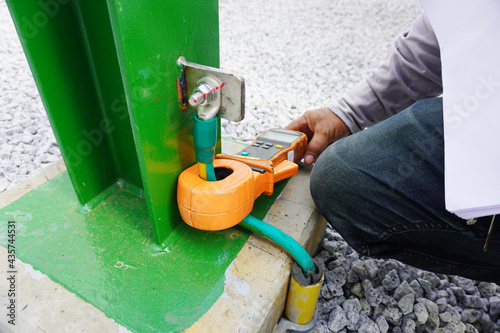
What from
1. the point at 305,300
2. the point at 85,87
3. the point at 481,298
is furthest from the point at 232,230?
the point at 481,298

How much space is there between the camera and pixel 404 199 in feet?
2.76

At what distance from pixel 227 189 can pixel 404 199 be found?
443 mm

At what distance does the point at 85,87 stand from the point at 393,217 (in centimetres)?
93

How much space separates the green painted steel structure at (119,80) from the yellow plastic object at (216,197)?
0.21 ft

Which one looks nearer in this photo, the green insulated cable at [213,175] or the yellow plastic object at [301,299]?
the green insulated cable at [213,175]

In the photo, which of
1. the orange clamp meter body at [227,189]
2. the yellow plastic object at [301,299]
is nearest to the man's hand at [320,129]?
the orange clamp meter body at [227,189]

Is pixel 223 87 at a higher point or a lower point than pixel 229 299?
higher

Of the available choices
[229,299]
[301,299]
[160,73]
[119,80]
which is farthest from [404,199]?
[119,80]

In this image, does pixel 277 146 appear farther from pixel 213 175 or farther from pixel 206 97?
pixel 206 97

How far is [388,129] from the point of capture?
0.91m

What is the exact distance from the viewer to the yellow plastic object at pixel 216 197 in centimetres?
84

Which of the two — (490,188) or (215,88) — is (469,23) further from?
(215,88)

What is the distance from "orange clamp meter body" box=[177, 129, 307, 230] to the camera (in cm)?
84

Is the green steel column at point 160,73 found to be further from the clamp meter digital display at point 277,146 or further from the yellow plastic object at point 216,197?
the clamp meter digital display at point 277,146
